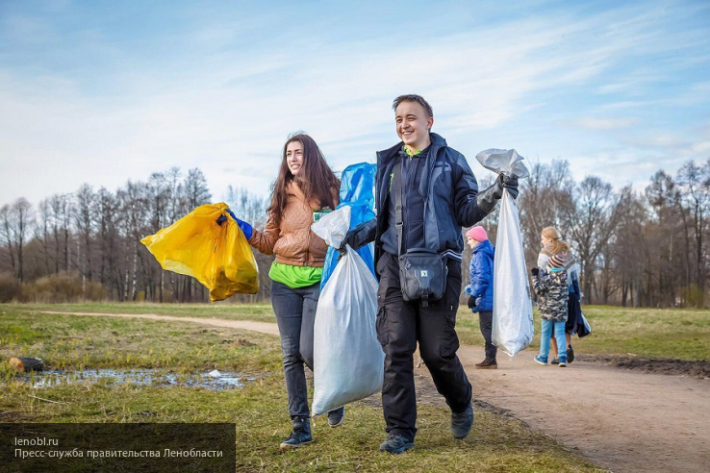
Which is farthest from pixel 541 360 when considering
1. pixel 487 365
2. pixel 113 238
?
pixel 113 238

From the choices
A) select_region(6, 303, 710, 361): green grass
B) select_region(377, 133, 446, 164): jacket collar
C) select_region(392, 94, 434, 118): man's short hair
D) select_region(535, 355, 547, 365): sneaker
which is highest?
select_region(392, 94, 434, 118): man's short hair

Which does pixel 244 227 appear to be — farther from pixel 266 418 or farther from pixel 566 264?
pixel 566 264

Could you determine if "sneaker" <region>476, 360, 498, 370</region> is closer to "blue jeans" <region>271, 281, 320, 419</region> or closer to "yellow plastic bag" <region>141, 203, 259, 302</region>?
"yellow plastic bag" <region>141, 203, 259, 302</region>

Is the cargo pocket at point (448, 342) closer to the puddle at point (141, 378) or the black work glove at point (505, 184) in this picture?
the black work glove at point (505, 184)

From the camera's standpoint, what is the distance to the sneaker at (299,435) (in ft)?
14.3

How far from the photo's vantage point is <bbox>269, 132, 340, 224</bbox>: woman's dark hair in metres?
4.96

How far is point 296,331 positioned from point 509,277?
5.19ft

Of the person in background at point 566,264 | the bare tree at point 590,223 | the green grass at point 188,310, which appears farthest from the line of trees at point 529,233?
the person in background at point 566,264

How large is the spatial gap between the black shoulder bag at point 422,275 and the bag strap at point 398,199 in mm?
131

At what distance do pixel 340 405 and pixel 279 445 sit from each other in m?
0.49

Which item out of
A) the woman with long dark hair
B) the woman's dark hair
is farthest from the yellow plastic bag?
the woman's dark hair

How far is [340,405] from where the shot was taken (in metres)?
4.41

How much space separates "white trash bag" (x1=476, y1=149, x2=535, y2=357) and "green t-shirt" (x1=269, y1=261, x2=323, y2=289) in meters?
1.31

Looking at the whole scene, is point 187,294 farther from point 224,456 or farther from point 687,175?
point 224,456
